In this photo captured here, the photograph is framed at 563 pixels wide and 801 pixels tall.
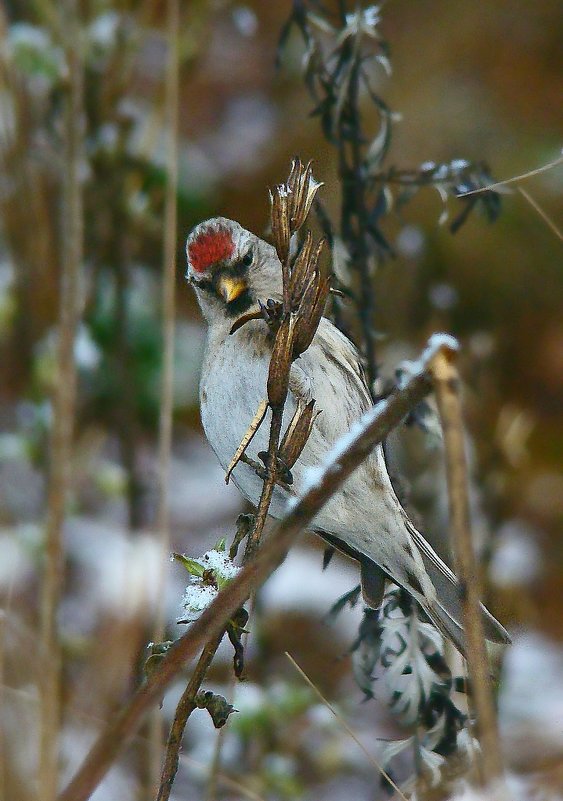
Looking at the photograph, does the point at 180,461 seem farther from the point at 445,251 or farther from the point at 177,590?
the point at 445,251

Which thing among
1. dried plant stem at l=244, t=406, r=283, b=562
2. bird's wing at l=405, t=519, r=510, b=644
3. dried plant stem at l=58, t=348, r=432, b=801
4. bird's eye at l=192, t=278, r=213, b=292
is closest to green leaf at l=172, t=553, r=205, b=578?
dried plant stem at l=244, t=406, r=283, b=562

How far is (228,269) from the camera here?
149cm

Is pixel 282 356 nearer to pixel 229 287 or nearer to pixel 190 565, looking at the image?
pixel 190 565

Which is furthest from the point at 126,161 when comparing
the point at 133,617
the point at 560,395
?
the point at 560,395

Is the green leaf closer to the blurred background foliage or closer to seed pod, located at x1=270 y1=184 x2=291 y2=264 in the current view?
seed pod, located at x1=270 y1=184 x2=291 y2=264

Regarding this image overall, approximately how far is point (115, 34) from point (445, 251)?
1.73 m

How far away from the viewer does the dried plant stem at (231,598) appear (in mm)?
684

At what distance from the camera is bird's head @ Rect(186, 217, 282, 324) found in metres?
1.44

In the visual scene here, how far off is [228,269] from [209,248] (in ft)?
0.19

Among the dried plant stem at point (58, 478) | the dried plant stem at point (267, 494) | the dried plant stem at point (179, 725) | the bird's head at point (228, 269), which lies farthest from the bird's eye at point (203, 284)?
the dried plant stem at point (179, 725)

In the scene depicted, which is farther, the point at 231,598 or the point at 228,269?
the point at 228,269

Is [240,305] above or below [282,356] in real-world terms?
above

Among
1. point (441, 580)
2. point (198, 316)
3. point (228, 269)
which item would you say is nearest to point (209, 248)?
point (228, 269)

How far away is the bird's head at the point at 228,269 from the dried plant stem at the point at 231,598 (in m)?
0.71
